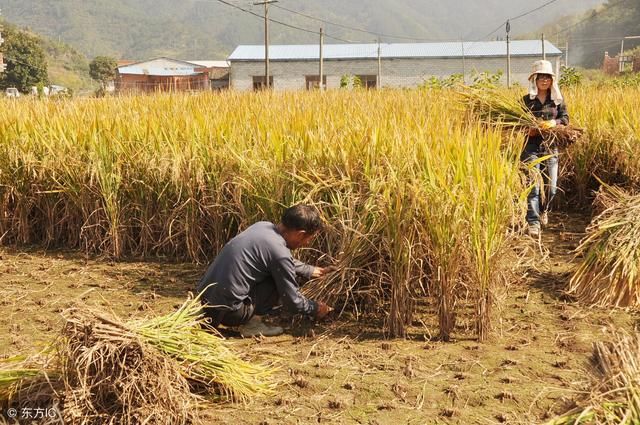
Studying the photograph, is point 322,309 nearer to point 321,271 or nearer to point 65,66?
point 321,271

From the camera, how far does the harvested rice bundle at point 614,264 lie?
14.3 ft

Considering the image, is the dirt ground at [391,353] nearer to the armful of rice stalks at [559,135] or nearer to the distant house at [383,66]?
the armful of rice stalks at [559,135]

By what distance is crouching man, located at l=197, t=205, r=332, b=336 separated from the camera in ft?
12.8

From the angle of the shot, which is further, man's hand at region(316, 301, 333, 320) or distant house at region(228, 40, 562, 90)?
distant house at region(228, 40, 562, 90)

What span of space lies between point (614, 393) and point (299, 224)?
82.6 inches

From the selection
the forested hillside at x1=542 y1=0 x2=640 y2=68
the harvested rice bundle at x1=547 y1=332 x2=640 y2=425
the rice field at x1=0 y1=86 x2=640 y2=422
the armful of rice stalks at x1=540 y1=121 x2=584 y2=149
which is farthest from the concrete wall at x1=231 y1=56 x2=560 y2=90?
the harvested rice bundle at x1=547 y1=332 x2=640 y2=425

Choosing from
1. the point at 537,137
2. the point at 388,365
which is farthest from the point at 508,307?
the point at 537,137

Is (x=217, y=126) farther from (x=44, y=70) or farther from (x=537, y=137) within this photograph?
(x=44, y=70)

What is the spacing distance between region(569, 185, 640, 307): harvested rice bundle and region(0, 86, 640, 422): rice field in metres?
0.46

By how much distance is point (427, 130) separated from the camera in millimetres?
4648

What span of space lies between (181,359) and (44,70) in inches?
1986

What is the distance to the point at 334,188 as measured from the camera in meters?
4.43

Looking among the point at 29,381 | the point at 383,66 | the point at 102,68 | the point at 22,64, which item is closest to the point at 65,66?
the point at 102,68

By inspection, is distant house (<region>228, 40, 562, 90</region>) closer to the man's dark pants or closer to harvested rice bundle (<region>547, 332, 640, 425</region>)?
the man's dark pants
